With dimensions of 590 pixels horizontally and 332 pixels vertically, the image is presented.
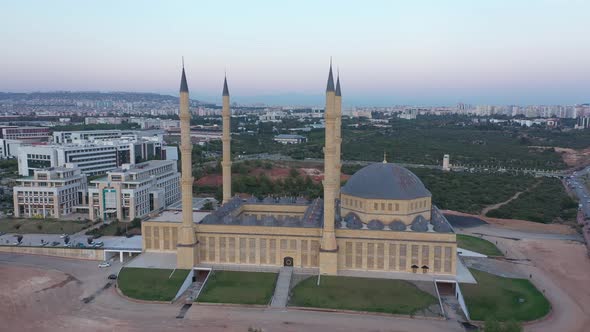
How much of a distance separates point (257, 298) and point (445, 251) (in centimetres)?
1505

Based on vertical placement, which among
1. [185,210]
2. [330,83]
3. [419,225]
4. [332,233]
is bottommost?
[332,233]

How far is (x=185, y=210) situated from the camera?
3734 cm

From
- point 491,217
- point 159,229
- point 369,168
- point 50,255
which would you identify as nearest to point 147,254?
point 159,229

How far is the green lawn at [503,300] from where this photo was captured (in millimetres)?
30438

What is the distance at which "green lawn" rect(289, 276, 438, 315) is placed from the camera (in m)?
31.1

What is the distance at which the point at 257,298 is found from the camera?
106 ft

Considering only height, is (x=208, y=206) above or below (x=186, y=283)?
above

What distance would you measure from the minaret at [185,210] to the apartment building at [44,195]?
28721 millimetres

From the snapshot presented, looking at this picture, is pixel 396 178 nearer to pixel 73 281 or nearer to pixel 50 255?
pixel 73 281

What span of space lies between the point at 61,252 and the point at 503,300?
128 ft

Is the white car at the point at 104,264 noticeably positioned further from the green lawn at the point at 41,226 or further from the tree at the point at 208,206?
the tree at the point at 208,206

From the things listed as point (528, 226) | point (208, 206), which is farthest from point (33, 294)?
point (528, 226)

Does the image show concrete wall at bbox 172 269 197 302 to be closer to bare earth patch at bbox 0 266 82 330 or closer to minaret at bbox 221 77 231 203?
bare earth patch at bbox 0 266 82 330

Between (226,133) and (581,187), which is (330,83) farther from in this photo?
(581,187)
